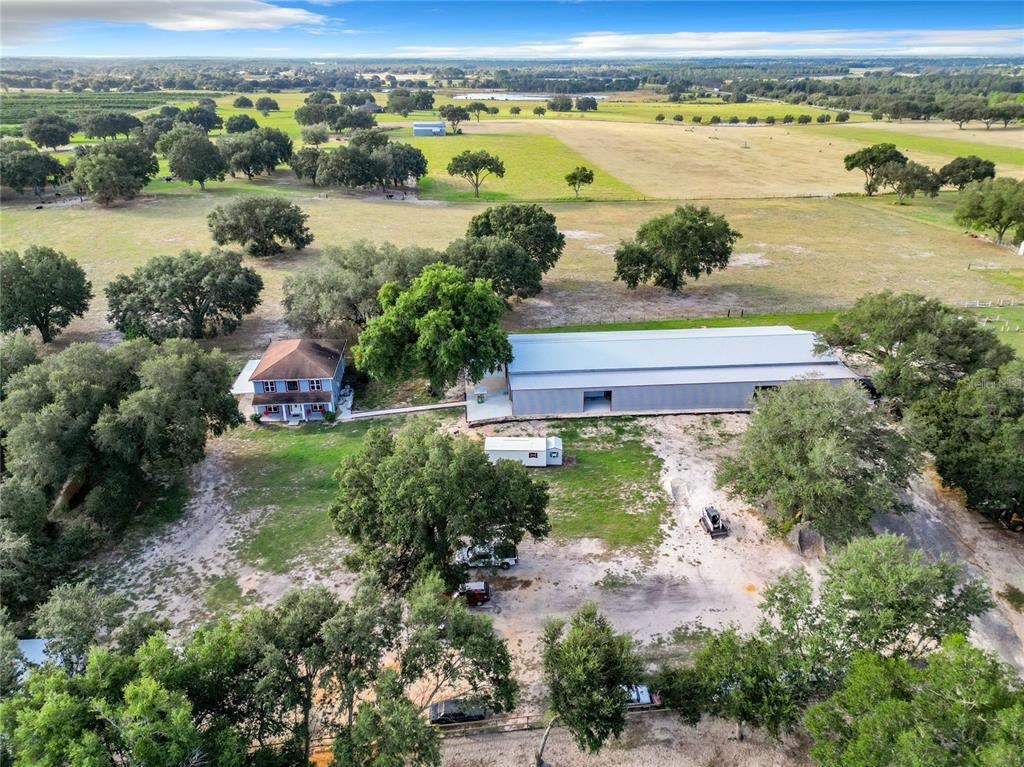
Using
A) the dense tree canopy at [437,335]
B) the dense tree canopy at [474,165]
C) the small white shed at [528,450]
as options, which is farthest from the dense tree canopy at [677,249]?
the dense tree canopy at [474,165]

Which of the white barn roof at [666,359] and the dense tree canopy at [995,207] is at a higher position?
the dense tree canopy at [995,207]

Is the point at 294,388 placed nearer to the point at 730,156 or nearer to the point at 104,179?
the point at 104,179

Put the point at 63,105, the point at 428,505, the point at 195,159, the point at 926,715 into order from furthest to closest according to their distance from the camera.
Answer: the point at 63,105 → the point at 195,159 → the point at 428,505 → the point at 926,715

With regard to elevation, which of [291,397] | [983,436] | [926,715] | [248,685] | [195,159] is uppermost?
[195,159]

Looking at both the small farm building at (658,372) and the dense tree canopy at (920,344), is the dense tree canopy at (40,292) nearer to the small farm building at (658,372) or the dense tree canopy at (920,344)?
the small farm building at (658,372)

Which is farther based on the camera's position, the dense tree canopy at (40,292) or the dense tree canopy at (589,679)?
the dense tree canopy at (40,292)

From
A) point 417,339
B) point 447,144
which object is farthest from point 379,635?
point 447,144

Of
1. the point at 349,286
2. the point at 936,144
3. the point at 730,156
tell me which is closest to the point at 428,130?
the point at 730,156
